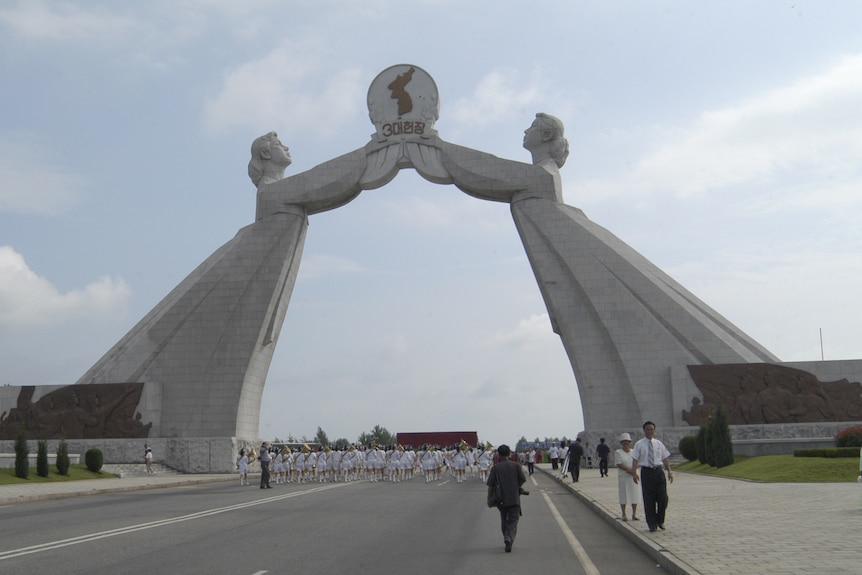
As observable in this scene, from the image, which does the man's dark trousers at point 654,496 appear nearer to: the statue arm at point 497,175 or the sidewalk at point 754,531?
the sidewalk at point 754,531

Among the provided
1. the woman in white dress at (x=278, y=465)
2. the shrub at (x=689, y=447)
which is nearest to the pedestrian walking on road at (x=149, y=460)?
the woman in white dress at (x=278, y=465)

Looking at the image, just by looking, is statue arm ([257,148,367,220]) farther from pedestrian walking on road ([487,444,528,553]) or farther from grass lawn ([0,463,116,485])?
pedestrian walking on road ([487,444,528,553])

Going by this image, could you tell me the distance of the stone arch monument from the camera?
28.5 meters

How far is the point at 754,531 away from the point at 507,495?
2.50 m

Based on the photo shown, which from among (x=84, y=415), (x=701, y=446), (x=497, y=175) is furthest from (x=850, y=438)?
(x=84, y=415)

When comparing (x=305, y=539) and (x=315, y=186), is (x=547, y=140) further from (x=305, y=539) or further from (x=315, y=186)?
(x=305, y=539)

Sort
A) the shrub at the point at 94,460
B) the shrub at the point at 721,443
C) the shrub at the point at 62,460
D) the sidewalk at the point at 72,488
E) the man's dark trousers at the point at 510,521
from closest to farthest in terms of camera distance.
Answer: the man's dark trousers at the point at 510,521 < the sidewalk at the point at 72,488 < the shrub at the point at 721,443 < the shrub at the point at 62,460 < the shrub at the point at 94,460

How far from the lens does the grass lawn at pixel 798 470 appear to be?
56.1 ft

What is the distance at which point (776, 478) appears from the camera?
1764 centimetres

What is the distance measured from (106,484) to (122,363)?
30.4 feet

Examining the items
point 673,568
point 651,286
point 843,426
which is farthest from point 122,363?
point 673,568

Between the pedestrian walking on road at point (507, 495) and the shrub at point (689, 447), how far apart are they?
18004 mm

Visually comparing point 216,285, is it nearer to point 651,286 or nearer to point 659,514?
point 651,286

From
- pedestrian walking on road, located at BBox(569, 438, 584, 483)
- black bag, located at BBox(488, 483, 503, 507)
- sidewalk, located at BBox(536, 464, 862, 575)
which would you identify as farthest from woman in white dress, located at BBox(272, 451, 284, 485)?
black bag, located at BBox(488, 483, 503, 507)
